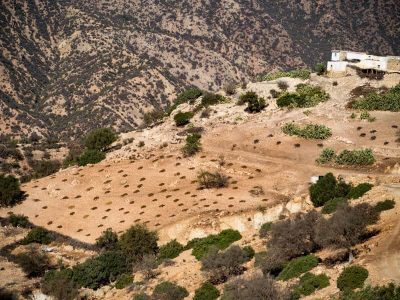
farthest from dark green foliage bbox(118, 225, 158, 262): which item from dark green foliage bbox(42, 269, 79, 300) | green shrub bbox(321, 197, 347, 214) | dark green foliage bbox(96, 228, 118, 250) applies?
green shrub bbox(321, 197, 347, 214)

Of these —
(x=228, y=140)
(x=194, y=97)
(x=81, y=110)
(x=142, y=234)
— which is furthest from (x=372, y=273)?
(x=81, y=110)

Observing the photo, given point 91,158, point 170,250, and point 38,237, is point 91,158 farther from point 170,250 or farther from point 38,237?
point 170,250

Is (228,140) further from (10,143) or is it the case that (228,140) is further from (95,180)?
(10,143)

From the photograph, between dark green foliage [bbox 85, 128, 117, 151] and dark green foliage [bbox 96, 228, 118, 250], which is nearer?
dark green foliage [bbox 96, 228, 118, 250]

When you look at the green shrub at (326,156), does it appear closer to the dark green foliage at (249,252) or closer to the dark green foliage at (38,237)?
the dark green foliage at (249,252)

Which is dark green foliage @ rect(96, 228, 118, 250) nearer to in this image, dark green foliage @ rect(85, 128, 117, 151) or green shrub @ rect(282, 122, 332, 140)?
green shrub @ rect(282, 122, 332, 140)

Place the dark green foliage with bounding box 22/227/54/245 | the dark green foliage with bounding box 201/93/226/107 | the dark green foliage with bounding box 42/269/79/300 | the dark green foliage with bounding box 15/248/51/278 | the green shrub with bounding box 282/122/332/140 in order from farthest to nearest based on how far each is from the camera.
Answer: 1. the dark green foliage with bounding box 201/93/226/107
2. the green shrub with bounding box 282/122/332/140
3. the dark green foliage with bounding box 22/227/54/245
4. the dark green foliage with bounding box 15/248/51/278
5. the dark green foliage with bounding box 42/269/79/300

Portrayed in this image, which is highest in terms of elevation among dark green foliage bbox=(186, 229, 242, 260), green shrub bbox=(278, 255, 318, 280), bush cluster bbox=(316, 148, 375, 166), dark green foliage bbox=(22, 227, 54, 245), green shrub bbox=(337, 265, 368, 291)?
green shrub bbox=(337, 265, 368, 291)

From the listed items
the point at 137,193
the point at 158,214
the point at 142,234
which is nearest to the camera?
the point at 142,234
